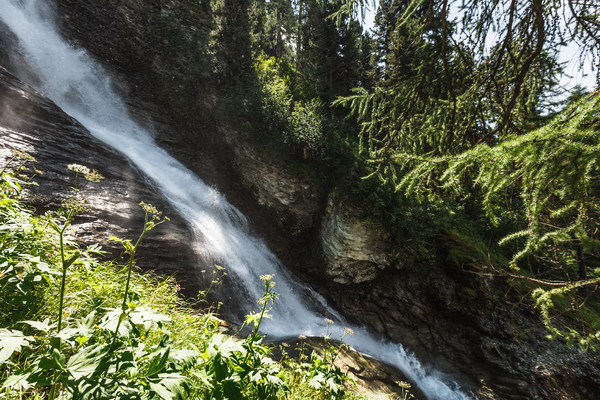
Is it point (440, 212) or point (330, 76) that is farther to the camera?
point (330, 76)

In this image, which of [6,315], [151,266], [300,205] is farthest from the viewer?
[300,205]

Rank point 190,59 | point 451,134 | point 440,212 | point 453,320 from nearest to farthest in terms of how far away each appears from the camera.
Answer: point 451,134 → point 453,320 → point 440,212 → point 190,59

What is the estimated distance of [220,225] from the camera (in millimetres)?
Answer: 8570

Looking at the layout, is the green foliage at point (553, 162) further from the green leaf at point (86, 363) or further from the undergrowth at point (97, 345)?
the green leaf at point (86, 363)

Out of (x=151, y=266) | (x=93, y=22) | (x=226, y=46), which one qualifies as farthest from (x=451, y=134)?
(x=93, y=22)

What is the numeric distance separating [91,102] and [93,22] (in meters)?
4.52

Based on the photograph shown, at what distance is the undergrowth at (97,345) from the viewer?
0.93 m

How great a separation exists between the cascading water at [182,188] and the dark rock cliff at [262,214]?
0.61 m

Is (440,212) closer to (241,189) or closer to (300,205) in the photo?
(300,205)

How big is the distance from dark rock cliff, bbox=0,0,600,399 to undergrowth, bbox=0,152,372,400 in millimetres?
3321

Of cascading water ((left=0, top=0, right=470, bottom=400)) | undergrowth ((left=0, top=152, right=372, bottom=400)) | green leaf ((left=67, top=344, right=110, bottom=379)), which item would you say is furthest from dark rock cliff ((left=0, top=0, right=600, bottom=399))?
green leaf ((left=67, top=344, right=110, bottom=379))

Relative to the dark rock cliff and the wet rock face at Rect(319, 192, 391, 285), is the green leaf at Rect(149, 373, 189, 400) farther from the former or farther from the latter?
the wet rock face at Rect(319, 192, 391, 285)

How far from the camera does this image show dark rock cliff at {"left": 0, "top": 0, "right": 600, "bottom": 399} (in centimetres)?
578

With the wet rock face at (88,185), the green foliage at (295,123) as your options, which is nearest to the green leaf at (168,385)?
the wet rock face at (88,185)
